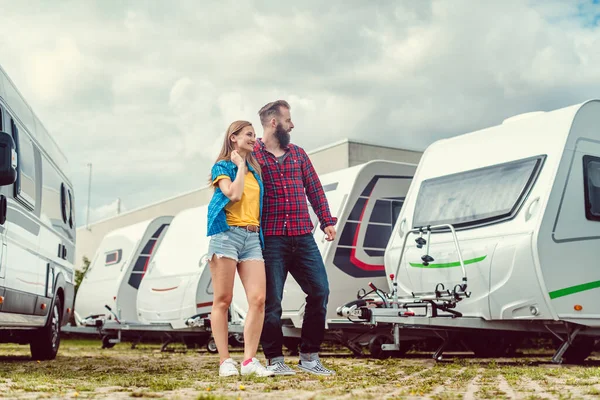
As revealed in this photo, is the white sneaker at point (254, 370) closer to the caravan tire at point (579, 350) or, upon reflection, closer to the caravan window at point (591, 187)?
the caravan window at point (591, 187)

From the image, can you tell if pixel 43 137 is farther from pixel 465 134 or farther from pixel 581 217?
pixel 581 217

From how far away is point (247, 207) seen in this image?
602 cm

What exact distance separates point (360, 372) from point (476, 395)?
184cm

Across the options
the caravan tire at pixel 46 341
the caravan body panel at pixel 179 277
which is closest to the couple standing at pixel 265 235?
the caravan tire at pixel 46 341

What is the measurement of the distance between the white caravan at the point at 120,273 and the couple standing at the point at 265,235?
9.43 metres

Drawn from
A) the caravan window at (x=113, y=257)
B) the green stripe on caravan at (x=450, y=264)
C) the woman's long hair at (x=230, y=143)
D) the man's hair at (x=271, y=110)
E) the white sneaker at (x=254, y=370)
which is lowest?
the white sneaker at (x=254, y=370)

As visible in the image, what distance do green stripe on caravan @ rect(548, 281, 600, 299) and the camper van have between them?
490 centimetres

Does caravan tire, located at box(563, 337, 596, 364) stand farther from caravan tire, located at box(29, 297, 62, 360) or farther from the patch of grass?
caravan tire, located at box(29, 297, 62, 360)

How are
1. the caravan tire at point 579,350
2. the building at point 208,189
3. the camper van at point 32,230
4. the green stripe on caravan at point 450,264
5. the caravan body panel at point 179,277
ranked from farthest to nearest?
the building at point 208,189 < the caravan body panel at point 179,277 < the caravan tire at point 579,350 < the green stripe on caravan at point 450,264 < the camper van at point 32,230

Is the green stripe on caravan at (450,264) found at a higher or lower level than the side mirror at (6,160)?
lower

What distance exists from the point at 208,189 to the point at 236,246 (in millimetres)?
5730

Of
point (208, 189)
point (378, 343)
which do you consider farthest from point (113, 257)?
point (378, 343)

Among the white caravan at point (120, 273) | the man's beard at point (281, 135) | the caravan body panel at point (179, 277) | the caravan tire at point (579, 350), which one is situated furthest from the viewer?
the white caravan at point (120, 273)

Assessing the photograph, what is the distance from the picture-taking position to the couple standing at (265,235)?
586cm
